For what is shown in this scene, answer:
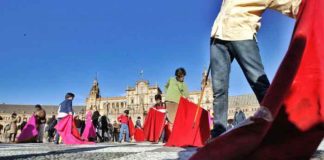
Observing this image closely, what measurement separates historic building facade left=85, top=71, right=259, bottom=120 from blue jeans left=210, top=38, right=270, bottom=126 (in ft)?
309

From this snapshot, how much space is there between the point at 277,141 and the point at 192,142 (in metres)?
4.20

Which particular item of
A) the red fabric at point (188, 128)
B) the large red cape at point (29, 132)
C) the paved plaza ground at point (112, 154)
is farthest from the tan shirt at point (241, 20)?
the large red cape at point (29, 132)

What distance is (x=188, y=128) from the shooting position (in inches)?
250

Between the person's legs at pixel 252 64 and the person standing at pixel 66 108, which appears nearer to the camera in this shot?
the person's legs at pixel 252 64

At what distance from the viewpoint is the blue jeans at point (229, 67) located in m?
3.60

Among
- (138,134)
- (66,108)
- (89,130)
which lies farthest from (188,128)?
(138,134)

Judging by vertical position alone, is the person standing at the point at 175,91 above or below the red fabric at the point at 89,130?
above

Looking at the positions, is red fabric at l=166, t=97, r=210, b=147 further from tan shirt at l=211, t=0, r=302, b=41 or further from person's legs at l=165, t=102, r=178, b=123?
tan shirt at l=211, t=0, r=302, b=41

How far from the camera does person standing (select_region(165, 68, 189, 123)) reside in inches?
320

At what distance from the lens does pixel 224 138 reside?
204cm

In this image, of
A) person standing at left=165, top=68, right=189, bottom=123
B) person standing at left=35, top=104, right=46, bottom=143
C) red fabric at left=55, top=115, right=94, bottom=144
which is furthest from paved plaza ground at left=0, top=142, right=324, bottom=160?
person standing at left=35, top=104, right=46, bottom=143

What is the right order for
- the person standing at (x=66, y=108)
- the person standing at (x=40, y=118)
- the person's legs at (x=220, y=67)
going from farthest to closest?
the person standing at (x=40, y=118), the person standing at (x=66, y=108), the person's legs at (x=220, y=67)

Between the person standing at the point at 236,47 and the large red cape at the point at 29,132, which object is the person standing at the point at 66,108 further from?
the person standing at the point at 236,47

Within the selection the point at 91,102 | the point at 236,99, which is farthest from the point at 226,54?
the point at 91,102
